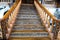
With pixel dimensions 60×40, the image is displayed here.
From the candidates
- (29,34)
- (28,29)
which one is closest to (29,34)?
(29,34)

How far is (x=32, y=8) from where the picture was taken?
6352 millimetres

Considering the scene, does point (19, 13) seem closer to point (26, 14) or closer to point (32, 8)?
point (26, 14)

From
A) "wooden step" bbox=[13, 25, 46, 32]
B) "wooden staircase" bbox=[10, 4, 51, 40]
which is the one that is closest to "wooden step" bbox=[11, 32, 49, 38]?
"wooden staircase" bbox=[10, 4, 51, 40]

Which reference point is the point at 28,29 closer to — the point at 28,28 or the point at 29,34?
the point at 28,28

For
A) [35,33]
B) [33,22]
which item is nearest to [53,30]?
[35,33]

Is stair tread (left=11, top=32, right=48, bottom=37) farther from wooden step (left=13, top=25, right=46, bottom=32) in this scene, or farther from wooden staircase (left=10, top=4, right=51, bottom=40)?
wooden step (left=13, top=25, right=46, bottom=32)

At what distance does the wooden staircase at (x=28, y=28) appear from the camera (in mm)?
3678

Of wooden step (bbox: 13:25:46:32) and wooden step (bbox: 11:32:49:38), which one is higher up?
wooden step (bbox: 13:25:46:32)

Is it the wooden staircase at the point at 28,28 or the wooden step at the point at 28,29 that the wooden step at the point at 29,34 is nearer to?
the wooden staircase at the point at 28,28

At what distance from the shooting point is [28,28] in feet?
13.8

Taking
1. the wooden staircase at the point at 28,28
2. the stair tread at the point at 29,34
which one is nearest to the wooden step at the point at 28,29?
the wooden staircase at the point at 28,28

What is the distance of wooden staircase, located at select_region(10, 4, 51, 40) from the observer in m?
3.68

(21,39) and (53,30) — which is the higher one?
(53,30)

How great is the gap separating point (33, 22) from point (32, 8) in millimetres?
1787
